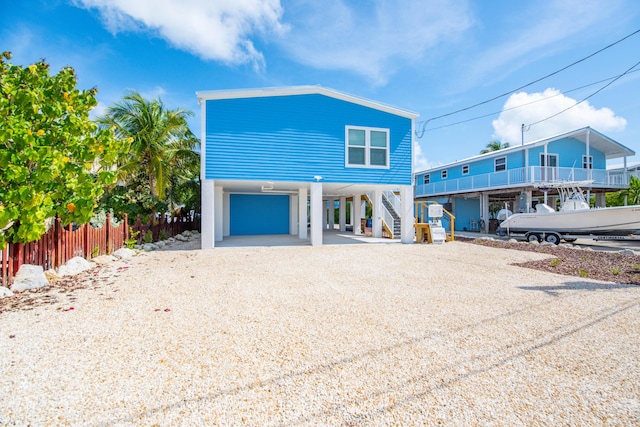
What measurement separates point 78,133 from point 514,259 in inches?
455

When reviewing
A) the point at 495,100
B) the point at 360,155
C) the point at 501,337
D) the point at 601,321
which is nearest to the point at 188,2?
the point at 360,155

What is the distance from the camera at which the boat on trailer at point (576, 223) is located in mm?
11742

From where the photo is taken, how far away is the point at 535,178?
16781mm

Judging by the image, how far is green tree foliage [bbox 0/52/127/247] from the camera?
15.5 ft

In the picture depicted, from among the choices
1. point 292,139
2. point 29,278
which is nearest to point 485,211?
point 292,139

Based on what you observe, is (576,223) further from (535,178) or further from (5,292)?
(5,292)

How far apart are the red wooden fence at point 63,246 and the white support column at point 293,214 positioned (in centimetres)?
816

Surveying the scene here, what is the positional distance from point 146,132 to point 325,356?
15.0 m

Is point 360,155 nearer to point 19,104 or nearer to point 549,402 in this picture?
point 19,104

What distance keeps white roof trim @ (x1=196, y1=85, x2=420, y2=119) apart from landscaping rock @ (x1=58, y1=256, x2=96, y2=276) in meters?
6.55

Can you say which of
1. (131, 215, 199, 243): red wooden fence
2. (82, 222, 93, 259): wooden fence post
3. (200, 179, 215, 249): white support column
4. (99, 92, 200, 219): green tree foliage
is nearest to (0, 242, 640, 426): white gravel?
(82, 222, 93, 259): wooden fence post

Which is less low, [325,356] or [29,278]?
[29,278]

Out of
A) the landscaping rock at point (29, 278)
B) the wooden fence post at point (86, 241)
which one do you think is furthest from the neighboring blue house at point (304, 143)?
the landscaping rock at point (29, 278)

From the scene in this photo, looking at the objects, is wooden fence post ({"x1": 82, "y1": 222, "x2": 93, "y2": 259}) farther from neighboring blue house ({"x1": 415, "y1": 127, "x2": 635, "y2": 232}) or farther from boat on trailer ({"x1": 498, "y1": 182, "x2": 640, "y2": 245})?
neighboring blue house ({"x1": 415, "y1": 127, "x2": 635, "y2": 232})
